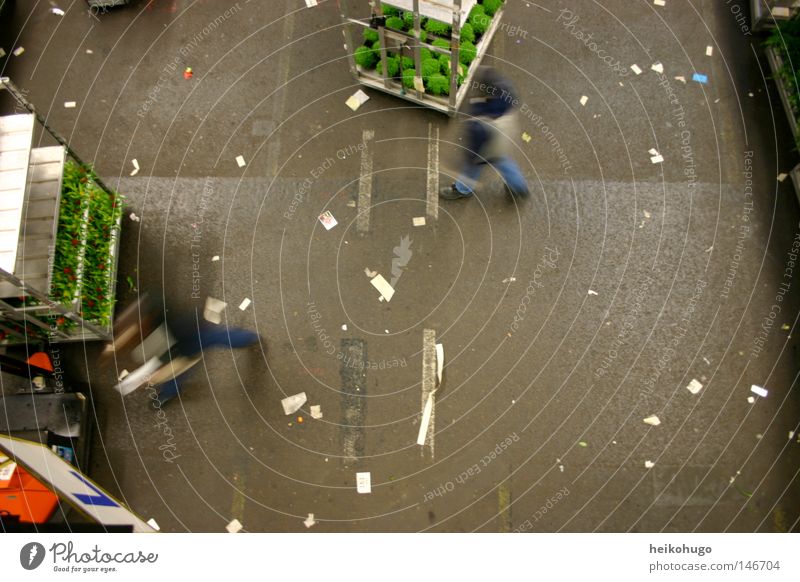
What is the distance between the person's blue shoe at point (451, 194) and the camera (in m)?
7.95

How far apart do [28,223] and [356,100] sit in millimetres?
4423

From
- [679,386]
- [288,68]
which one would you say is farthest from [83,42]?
[679,386]

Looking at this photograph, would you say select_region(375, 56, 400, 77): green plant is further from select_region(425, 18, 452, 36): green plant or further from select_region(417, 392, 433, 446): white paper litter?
select_region(417, 392, 433, 446): white paper litter

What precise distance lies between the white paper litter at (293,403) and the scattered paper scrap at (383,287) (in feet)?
5.23

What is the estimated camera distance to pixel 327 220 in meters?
7.95

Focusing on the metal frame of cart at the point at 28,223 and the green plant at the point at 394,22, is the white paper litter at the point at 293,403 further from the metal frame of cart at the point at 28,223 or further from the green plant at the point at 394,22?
the green plant at the point at 394,22

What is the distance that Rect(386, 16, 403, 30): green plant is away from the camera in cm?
763

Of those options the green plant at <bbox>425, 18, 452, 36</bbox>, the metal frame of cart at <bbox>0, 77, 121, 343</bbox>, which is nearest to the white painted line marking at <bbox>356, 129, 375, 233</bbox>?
the green plant at <bbox>425, 18, 452, 36</bbox>

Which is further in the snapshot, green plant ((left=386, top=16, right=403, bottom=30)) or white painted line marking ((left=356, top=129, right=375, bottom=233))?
white painted line marking ((left=356, top=129, right=375, bottom=233))

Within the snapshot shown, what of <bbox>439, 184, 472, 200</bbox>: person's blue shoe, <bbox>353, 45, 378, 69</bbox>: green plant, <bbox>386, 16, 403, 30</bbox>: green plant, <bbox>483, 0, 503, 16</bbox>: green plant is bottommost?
<bbox>439, 184, 472, 200</bbox>: person's blue shoe

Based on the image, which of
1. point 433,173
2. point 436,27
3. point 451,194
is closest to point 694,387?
point 451,194

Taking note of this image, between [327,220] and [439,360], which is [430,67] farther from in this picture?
[439,360]

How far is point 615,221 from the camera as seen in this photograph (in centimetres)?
793

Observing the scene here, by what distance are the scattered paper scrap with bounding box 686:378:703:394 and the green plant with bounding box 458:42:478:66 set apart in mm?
5086
